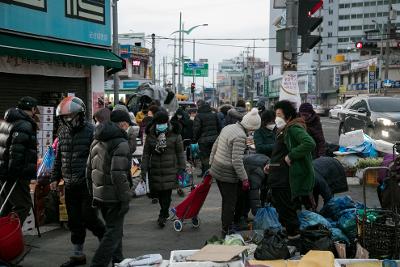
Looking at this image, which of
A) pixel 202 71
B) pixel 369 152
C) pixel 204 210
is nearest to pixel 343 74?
pixel 202 71

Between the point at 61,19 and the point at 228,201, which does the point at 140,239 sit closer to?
the point at 228,201

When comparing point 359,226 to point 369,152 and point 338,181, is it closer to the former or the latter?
point 338,181

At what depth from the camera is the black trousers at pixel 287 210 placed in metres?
5.98

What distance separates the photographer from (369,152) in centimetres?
1183

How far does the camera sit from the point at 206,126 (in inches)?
441

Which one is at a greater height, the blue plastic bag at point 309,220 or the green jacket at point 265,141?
the green jacket at point 265,141

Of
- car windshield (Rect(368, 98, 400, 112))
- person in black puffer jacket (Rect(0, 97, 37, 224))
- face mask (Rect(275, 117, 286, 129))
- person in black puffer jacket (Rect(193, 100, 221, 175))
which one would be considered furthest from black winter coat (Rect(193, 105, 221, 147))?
car windshield (Rect(368, 98, 400, 112))

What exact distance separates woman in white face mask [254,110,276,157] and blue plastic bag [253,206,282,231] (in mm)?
2079

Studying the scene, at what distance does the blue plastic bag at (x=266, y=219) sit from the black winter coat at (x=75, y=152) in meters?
2.22

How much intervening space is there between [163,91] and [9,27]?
1068cm

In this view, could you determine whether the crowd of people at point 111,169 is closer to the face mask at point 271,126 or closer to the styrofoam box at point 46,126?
the face mask at point 271,126

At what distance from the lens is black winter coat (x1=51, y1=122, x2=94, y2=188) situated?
18.5 ft

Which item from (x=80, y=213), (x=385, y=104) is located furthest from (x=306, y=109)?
(x=385, y=104)

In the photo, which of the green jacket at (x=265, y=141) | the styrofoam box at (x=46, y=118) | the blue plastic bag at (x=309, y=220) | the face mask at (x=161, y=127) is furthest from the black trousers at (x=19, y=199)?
the styrofoam box at (x=46, y=118)
